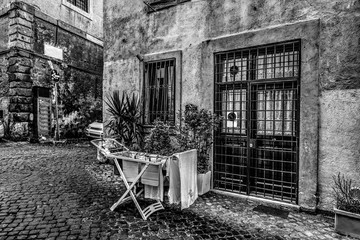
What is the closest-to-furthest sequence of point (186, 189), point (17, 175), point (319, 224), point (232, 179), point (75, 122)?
point (319, 224)
point (186, 189)
point (232, 179)
point (17, 175)
point (75, 122)

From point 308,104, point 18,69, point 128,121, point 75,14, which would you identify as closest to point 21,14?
point 18,69

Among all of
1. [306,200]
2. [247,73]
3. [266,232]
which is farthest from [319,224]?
[247,73]

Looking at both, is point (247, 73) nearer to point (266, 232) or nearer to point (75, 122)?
point (266, 232)

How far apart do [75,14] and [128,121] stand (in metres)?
11.1

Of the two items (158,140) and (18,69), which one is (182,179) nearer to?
(158,140)

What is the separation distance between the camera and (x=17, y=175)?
237 inches

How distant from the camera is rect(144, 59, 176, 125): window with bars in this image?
579cm

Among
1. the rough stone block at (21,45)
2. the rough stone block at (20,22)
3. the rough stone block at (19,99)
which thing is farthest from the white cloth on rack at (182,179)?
the rough stone block at (20,22)

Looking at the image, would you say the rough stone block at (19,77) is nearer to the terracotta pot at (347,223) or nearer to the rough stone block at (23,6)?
the rough stone block at (23,6)

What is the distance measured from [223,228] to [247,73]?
2.88 m

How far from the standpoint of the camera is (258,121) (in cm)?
477

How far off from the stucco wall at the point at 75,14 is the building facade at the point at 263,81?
8358mm

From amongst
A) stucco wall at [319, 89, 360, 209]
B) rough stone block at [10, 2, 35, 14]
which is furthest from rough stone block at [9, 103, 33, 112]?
stucco wall at [319, 89, 360, 209]

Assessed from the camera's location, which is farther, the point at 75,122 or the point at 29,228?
the point at 75,122
